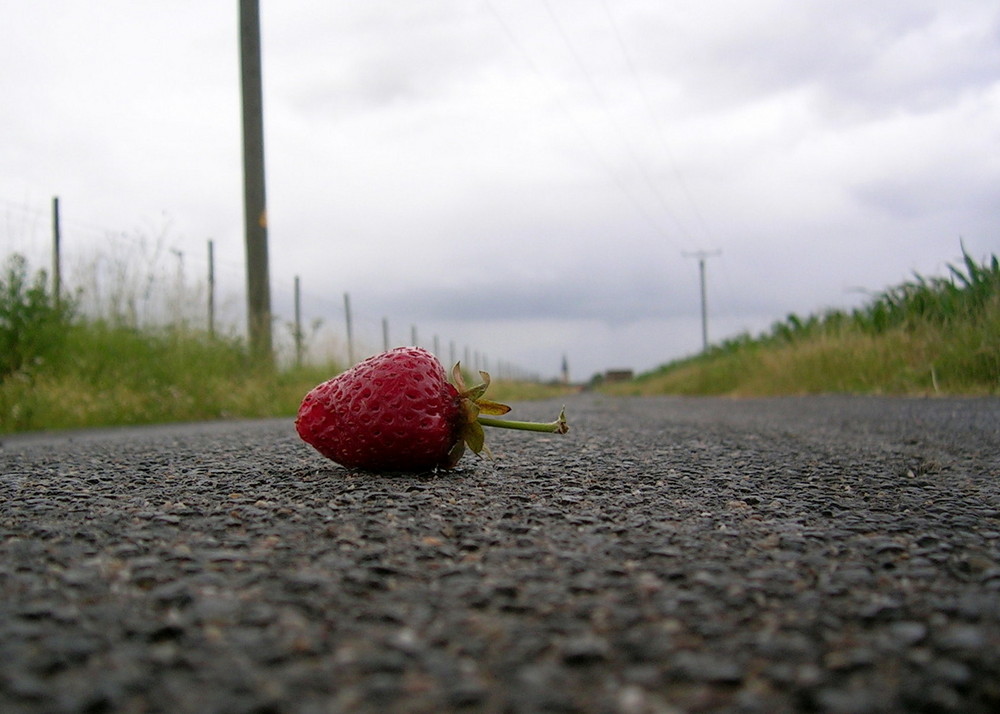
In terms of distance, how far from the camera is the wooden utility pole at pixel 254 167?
9188 mm

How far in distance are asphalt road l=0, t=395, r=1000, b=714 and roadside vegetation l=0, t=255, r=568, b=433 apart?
15.3ft

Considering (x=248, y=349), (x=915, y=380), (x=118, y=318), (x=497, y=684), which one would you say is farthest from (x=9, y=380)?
(x=915, y=380)

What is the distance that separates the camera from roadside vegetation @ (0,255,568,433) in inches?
226

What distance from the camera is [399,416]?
171 cm

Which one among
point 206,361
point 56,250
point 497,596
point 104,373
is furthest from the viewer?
point 56,250

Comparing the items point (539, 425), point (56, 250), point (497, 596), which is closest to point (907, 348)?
point (539, 425)

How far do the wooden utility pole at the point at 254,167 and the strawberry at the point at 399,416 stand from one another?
7686 mm

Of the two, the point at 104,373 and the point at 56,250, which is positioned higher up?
the point at 56,250

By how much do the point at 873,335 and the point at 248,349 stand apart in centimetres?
710

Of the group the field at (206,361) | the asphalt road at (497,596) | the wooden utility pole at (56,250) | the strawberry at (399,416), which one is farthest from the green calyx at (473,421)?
the wooden utility pole at (56,250)

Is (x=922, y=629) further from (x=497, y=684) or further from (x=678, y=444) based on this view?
(x=678, y=444)

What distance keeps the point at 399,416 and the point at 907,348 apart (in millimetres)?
6998

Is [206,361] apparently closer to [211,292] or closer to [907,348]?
[211,292]

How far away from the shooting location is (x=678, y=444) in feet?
8.60
